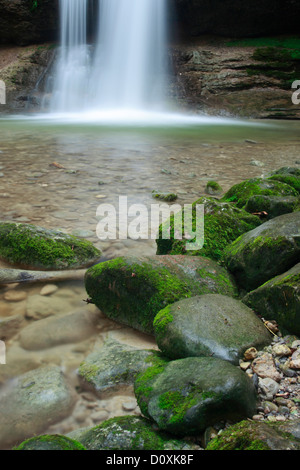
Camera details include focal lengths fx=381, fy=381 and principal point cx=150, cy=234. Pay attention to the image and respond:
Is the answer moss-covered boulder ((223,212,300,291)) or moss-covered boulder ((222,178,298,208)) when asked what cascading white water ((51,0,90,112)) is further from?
moss-covered boulder ((223,212,300,291))

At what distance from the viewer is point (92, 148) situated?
7.85 m

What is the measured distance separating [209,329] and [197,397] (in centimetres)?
49

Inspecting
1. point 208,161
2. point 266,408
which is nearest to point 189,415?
point 266,408

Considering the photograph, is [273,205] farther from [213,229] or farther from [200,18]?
[200,18]

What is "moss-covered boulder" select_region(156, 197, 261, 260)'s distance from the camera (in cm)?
302

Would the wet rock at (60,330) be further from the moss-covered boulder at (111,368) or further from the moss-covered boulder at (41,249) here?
the moss-covered boulder at (41,249)

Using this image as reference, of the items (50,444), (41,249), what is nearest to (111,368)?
(50,444)

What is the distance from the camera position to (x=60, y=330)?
238 cm

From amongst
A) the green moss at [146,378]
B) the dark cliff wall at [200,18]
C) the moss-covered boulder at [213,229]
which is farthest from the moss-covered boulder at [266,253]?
the dark cliff wall at [200,18]

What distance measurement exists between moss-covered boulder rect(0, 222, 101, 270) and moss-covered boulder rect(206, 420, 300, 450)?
1.96 m

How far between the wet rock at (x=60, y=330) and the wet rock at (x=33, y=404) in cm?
27

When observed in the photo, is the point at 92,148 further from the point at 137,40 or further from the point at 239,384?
the point at 137,40

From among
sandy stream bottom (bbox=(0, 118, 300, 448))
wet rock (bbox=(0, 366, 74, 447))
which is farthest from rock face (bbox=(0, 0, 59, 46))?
wet rock (bbox=(0, 366, 74, 447))

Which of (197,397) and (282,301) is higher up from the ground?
(282,301)
